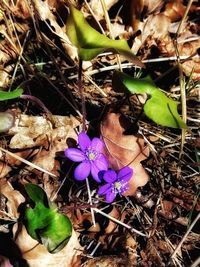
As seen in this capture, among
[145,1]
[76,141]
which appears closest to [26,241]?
[76,141]

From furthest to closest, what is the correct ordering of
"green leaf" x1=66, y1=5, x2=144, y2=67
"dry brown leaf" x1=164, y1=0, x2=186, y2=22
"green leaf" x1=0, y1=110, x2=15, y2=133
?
"dry brown leaf" x1=164, y1=0, x2=186, y2=22
"green leaf" x1=0, y1=110, x2=15, y2=133
"green leaf" x1=66, y1=5, x2=144, y2=67

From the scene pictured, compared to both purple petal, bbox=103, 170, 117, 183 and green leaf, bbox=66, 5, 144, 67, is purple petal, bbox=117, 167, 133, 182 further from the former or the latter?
green leaf, bbox=66, 5, 144, 67

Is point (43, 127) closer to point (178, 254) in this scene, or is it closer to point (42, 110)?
point (42, 110)

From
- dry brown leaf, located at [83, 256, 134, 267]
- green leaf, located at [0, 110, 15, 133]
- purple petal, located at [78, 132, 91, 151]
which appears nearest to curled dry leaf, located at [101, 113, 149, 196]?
purple petal, located at [78, 132, 91, 151]

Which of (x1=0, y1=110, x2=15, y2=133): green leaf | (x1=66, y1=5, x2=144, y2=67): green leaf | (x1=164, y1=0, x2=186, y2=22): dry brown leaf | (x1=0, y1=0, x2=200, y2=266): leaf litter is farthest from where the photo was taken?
(x1=164, y1=0, x2=186, y2=22): dry brown leaf

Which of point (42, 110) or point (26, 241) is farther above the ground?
point (42, 110)

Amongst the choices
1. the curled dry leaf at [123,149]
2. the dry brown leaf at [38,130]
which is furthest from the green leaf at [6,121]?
the curled dry leaf at [123,149]

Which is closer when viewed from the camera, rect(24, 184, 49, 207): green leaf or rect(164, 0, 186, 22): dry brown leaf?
rect(24, 184, 49, 207): green leaf

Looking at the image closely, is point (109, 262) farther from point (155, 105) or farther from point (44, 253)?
point (155, 105)
